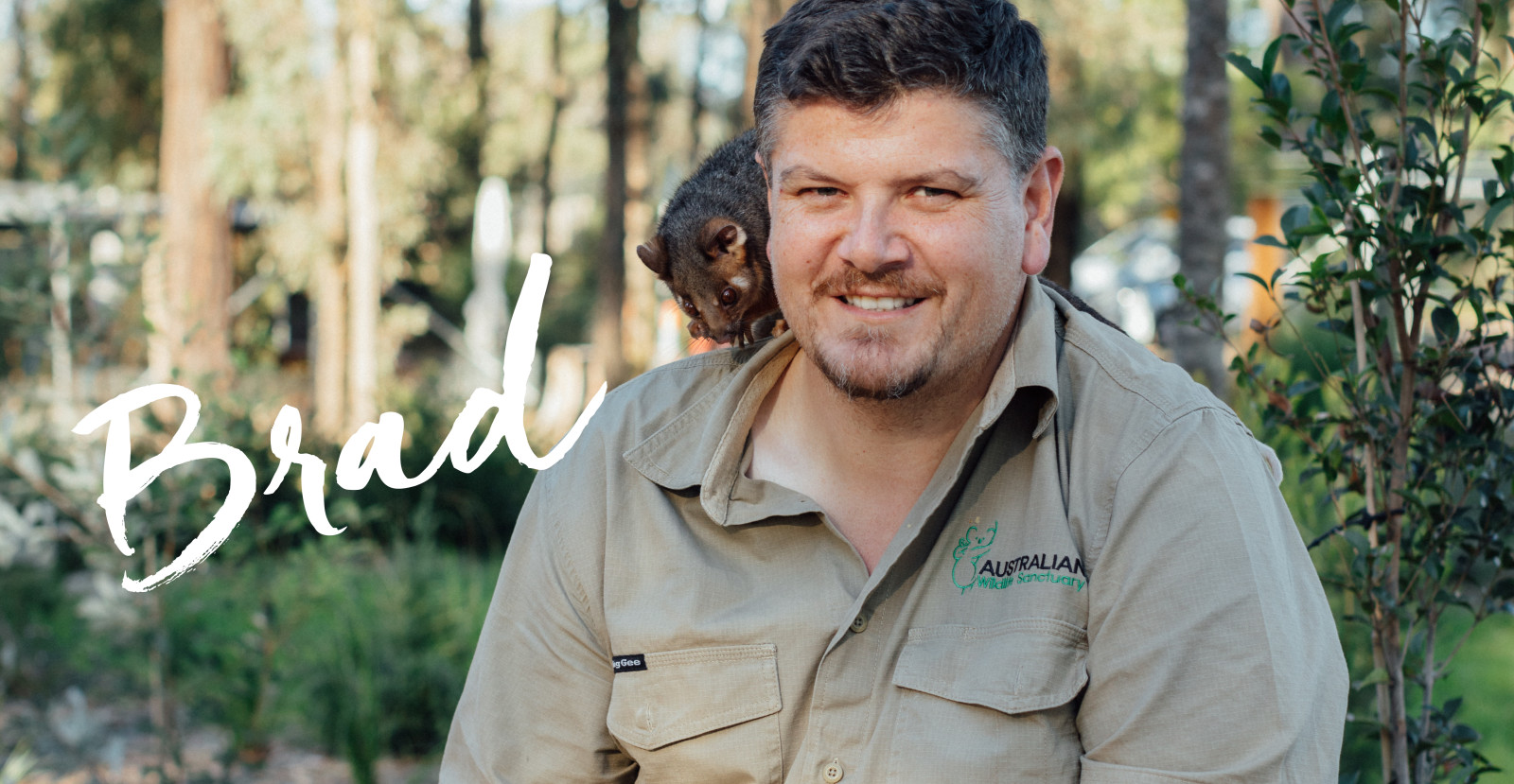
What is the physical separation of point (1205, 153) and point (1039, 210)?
5385 millimetres

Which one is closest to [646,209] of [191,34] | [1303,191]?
[191,34]

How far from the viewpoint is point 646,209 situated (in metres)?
23.3

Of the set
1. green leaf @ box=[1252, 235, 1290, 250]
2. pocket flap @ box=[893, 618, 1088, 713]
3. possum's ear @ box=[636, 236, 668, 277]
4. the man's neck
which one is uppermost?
possum's ear @ box=[636, 236, 668, 277]

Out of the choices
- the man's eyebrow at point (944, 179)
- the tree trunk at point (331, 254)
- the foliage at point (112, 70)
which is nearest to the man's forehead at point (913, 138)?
the man's eyebrow at point (944, 179)

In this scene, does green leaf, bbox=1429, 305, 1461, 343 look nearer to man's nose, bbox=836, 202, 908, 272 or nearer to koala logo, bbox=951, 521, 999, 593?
koala logo, bbox=951, 521, 999, 593

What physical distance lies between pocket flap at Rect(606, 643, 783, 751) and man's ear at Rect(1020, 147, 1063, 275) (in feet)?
2.57

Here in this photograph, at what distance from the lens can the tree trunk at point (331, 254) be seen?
44.8 feet

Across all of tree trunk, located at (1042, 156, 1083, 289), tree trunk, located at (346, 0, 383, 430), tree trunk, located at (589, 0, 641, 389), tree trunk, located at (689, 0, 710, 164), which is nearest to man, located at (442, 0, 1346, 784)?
tree trunk, located at (346, 0, 383, 430)

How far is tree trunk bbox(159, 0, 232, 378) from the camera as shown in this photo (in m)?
11.2

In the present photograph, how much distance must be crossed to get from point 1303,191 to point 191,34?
11528 mm

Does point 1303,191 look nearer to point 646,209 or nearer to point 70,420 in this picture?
point 70,420

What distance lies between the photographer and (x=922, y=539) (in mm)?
2082

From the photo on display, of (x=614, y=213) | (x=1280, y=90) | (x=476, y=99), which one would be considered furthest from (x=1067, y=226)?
(x=1280, y=90)

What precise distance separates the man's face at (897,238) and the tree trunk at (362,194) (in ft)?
38.8
